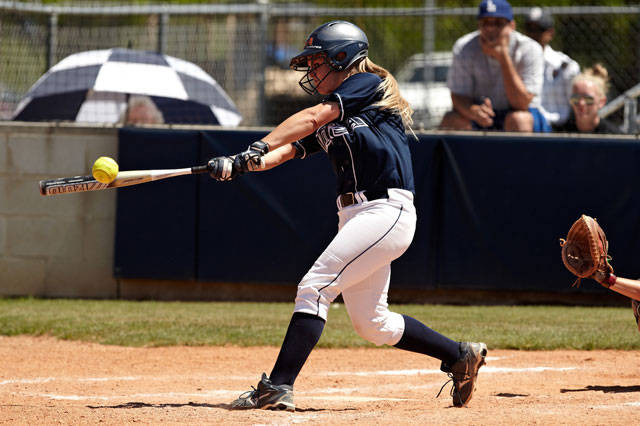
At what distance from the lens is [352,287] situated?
14.1 ft

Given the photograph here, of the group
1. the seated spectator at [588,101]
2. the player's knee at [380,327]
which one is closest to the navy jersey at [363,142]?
the player's knee at [380,327]

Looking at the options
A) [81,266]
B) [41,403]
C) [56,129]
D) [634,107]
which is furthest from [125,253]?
[634,107]

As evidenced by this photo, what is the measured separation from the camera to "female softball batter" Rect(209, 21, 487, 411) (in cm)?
408

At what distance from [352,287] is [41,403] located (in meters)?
1.76

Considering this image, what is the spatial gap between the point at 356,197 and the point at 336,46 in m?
0.73

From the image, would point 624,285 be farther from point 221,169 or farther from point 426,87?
point 426,87

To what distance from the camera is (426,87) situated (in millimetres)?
10164

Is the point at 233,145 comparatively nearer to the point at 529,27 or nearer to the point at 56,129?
the point at 56,129

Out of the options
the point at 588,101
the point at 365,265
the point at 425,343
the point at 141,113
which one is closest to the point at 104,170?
the point at 365,265

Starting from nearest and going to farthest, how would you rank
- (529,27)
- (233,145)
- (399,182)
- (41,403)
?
1. (399,182)
2. (41,403)
3. (233,145)
4. (529,27)

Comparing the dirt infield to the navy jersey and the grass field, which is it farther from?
the navy jersey

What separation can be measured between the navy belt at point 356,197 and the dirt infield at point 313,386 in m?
0.98

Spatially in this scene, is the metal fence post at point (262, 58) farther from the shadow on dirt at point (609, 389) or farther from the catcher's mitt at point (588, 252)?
the shadow on dirt at point (609, 389)

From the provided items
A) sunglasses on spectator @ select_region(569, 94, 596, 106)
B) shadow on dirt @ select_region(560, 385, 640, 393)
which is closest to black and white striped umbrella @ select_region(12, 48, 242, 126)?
sunglasses on spectator @ select_region(569, 94, 596, 106)
